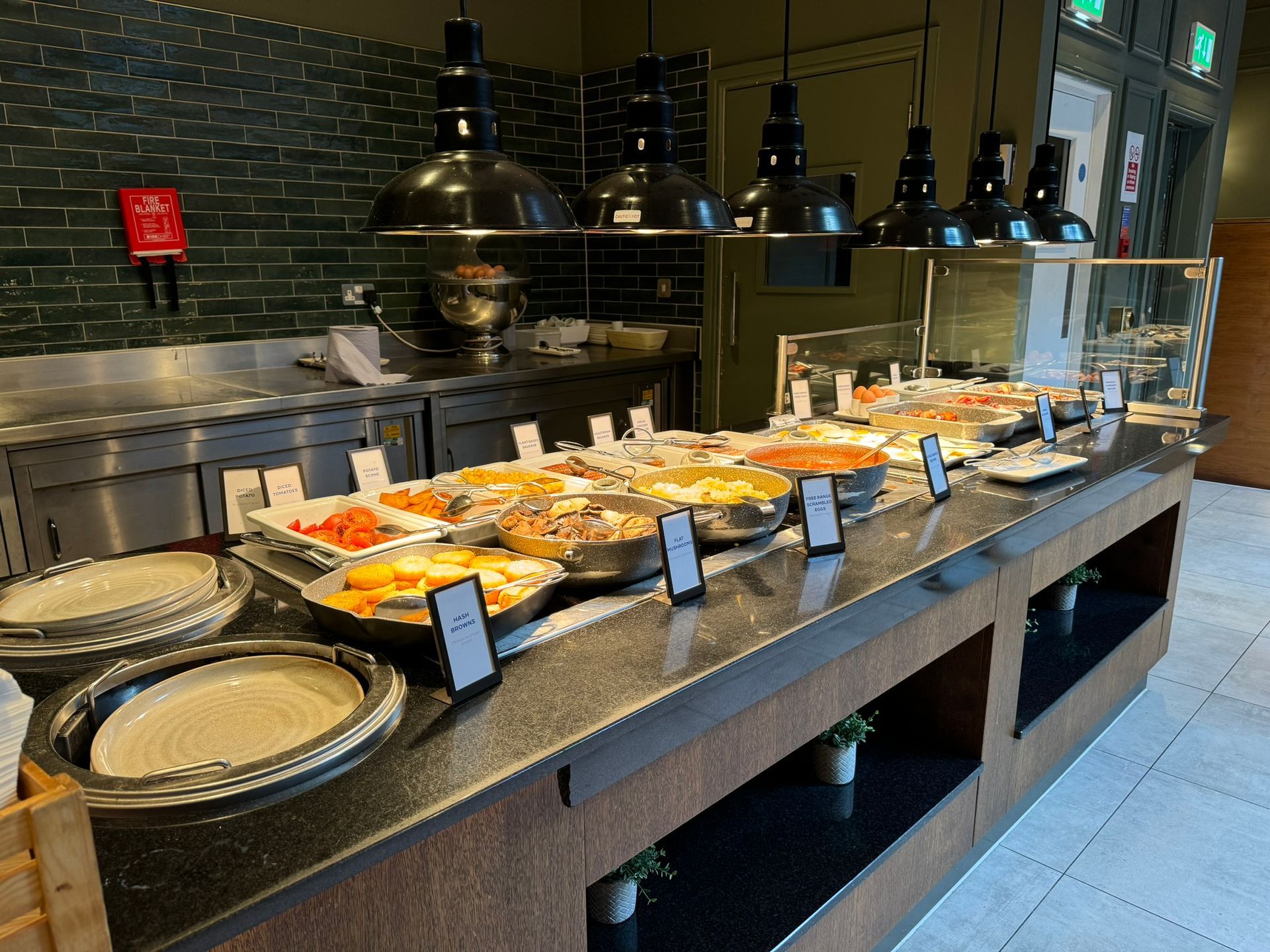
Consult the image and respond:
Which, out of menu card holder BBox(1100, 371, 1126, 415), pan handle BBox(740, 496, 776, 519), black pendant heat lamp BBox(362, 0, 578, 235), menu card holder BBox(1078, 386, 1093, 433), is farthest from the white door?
black pendant heat lamp BBox(362, 0, 578, 235)

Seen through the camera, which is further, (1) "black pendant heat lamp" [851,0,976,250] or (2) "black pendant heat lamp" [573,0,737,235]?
(1) "black pendant heat lamp" [851,0,976,250]

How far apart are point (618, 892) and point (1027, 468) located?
1.44 m

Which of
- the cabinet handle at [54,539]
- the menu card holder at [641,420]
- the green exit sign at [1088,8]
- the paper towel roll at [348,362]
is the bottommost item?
the cabinet handle at [54,539]

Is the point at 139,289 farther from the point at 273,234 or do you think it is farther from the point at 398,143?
the point at 398,143

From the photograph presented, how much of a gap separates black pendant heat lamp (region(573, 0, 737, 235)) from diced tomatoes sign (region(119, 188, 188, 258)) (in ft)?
8.64

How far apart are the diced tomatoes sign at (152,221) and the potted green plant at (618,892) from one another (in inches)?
127

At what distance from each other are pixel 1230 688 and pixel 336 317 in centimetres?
403

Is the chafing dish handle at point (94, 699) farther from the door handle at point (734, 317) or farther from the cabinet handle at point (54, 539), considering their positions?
the door handle at point (734, 317)

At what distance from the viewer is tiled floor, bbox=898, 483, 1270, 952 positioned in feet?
6.63

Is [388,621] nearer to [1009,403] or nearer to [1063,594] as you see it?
[1009,403]

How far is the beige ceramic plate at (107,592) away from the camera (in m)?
1.28

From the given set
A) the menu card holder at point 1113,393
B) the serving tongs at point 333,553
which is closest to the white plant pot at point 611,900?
the serving tongs at point 333,553

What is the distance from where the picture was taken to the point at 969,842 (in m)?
2.05

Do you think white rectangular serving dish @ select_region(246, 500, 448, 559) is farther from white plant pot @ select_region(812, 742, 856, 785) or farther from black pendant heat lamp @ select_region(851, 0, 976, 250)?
black pendant heat lamp @ select_region(851, 0, 976, 250)
